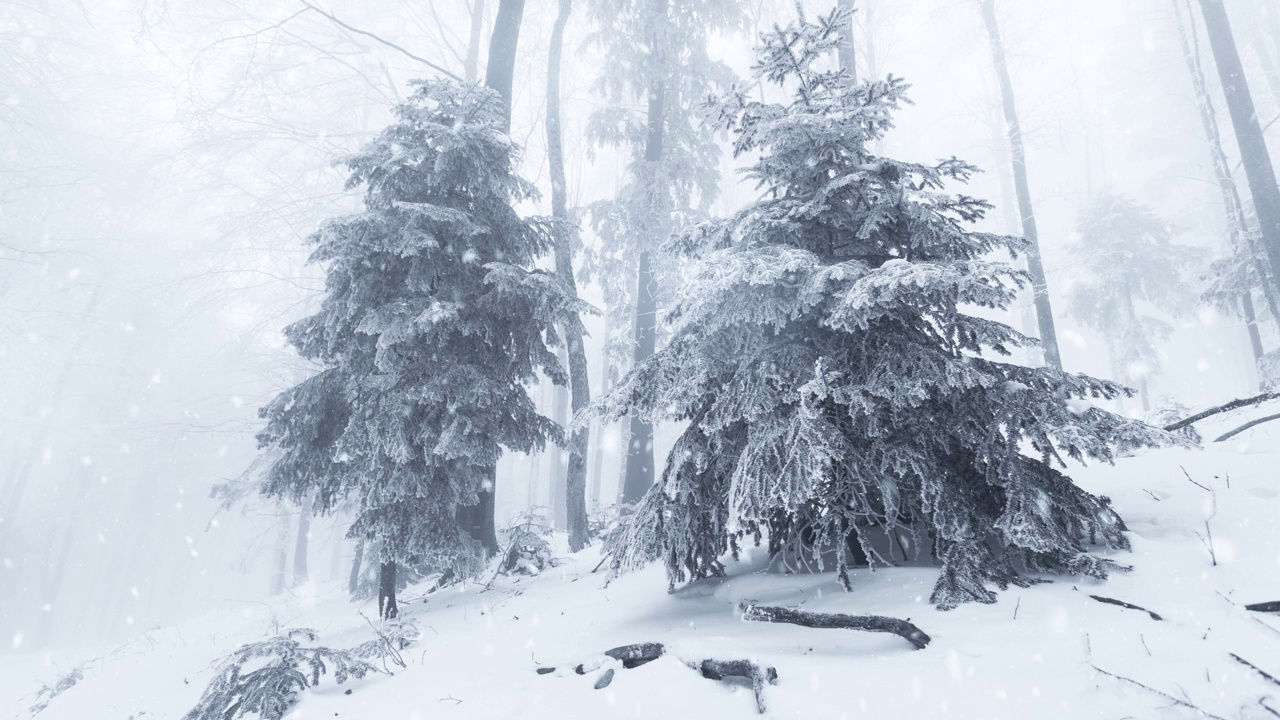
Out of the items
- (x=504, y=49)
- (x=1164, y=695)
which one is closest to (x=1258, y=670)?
(x=1164, y=695)

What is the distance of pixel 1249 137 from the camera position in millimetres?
10812

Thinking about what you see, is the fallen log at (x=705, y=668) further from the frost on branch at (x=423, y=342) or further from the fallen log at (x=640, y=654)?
the frost on branch at (x=423, y=342)

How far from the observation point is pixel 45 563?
101 ft

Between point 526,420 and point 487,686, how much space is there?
3.61m

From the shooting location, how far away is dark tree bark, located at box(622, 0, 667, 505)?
39.3 feet

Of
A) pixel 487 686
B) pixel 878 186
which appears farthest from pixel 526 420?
pixel 878 186

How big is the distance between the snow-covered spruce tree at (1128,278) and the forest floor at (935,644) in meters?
19.6

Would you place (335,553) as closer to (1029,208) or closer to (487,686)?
(487,686)

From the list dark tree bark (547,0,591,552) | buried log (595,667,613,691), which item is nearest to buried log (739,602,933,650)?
buried log (595,667,613,691)

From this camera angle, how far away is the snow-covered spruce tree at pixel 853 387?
3461mm

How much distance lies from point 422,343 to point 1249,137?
50.6 feet

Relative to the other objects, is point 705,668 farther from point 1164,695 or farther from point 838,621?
point 1164,695

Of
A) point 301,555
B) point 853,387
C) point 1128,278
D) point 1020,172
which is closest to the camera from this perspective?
point 853,387

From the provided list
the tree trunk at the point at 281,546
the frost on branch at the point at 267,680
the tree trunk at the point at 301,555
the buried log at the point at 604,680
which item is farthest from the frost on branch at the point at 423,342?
the tree trunk at the point at 301,555
